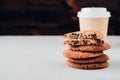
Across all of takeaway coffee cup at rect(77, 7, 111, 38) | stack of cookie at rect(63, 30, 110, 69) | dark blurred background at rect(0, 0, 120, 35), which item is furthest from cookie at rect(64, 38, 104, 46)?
dark blurred background at rect(0, 0, 120, 35)

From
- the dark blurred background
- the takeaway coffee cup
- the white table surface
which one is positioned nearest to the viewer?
the white table surface

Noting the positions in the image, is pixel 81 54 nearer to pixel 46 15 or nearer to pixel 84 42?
pixel 84 42

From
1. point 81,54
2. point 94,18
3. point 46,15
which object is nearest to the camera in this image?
point 81,54

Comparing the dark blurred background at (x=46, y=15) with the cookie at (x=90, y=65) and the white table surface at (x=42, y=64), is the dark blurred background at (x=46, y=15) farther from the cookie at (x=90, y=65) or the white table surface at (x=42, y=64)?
the cookie at (x=90, y=65)

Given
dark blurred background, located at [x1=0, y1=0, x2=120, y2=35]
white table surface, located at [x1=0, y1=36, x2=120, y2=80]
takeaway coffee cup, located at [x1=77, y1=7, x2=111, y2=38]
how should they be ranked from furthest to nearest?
dark blurred background, located at [x1=0, y1=0, x2=120, y2=35] < takeaway coffee cup, located at [x1=77, y1=7, x2=111, y2=38] < white table surface, located at [x1=0, y1=36, x2=120, y2=80]

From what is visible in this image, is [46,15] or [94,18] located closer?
[94,18]

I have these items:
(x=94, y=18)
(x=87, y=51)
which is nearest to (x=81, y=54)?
(x=87, y=51)

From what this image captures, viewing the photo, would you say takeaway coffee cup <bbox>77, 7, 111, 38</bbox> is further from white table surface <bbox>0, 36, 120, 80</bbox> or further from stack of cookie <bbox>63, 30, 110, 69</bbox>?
stack of cookie <bbox>63, 30, 110, 69</bbox>
